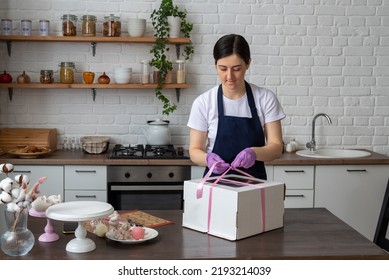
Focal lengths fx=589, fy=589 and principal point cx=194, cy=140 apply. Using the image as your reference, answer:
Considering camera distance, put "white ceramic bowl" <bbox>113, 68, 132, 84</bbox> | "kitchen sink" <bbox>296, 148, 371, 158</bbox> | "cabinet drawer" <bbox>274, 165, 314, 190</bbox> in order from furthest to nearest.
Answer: "kitchen sink" <bbox>296, 148, 371, 158</bbox>, "white ceramic bowl" <bbox>113, 68, 132, 84</bbox>, "cabinet drawer" <bbox>274, 165, 314, 190</bbox>

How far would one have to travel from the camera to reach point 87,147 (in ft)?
17.1

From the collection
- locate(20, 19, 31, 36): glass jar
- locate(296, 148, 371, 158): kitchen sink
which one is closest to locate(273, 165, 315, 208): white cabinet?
locate(296, 148, 371, 158): kitchen sink

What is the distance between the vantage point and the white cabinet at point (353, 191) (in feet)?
16.5

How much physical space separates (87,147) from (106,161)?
1.35ft

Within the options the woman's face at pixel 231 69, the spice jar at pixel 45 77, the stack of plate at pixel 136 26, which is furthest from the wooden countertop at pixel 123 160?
the woman's face at pixel 231 69

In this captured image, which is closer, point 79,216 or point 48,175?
point 79,216

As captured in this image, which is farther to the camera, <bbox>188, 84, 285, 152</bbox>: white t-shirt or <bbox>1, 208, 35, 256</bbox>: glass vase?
<bbox>188, 84, 285, 152</bbox>: white t-shirt

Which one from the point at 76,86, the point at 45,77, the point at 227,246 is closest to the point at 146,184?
the point at 76,86

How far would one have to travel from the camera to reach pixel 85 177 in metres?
4.92

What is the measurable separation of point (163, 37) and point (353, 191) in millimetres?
2170

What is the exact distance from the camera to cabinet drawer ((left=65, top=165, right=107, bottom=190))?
16.1 ft

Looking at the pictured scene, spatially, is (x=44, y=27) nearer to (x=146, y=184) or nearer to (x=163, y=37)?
(x=163, y=37)

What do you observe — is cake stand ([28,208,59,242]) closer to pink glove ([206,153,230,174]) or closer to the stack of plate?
pink glove ([206,153,230,174])

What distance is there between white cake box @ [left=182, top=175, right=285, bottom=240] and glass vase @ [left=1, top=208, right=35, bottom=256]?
31.6 inches
